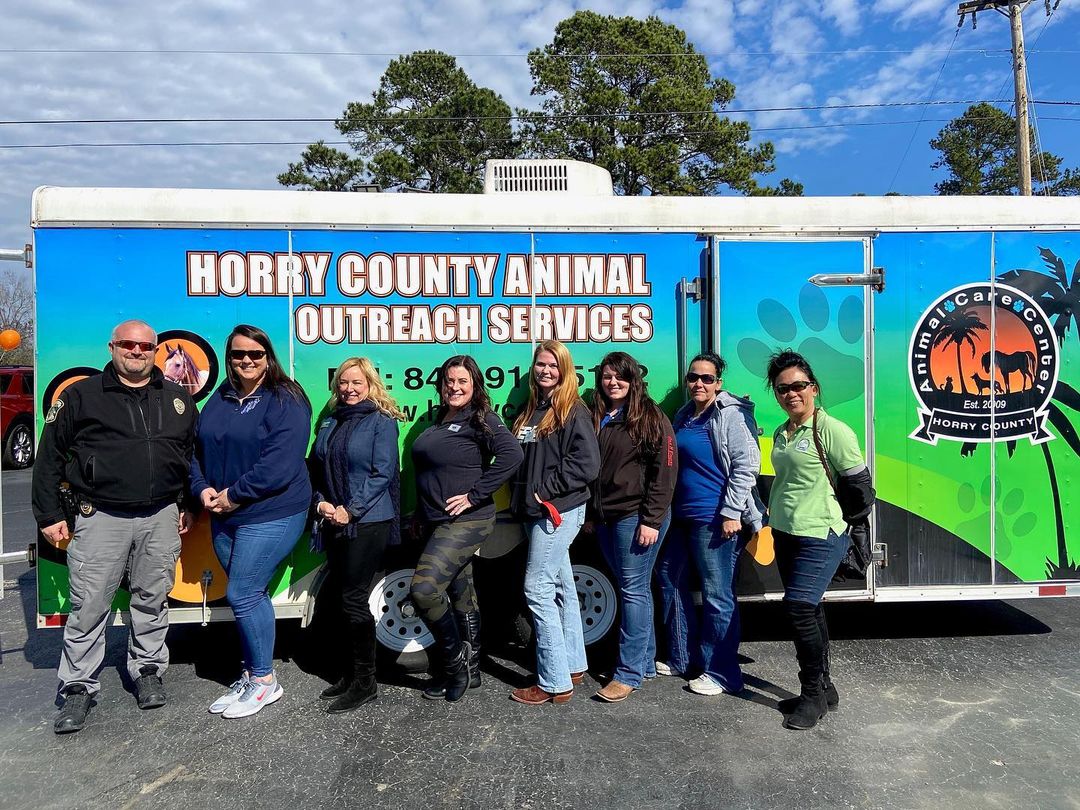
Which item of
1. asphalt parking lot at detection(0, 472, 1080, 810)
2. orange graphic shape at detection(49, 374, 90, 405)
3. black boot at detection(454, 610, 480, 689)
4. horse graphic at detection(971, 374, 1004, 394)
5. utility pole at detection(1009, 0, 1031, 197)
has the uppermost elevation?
utility pole at detection(1009, 0, 1031, 197)

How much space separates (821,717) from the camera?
3.38 metres

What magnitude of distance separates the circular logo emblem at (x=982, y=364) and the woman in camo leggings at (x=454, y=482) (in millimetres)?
2505

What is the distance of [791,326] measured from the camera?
3.96 meters

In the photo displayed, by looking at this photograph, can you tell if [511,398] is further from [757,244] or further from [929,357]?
[929,357]

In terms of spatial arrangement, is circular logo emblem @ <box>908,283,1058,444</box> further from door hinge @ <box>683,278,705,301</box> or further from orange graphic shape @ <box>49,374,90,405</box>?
orange graphic shape @ <box>49,374,90,405</box>

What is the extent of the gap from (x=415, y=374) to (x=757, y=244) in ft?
6.93

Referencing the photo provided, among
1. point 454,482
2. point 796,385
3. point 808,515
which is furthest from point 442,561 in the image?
point 796,385

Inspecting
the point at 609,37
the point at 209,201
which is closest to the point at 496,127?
the point at 609,37

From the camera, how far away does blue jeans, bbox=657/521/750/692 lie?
360 centimetres

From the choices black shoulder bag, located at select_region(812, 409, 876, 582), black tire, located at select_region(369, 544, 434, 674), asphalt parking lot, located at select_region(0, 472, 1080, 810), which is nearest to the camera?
asphalt parking lot, located at select_region(0, 472, 1080, 810)

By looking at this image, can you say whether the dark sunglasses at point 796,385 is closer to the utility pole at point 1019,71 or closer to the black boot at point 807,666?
the black boot at point 807,666

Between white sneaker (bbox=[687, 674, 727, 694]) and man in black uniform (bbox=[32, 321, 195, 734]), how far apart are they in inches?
112

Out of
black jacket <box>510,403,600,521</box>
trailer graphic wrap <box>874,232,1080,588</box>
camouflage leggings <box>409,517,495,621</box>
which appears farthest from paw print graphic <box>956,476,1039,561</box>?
camouflage leggings <box>409,517,495,621</box>

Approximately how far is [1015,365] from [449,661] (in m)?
3.67
